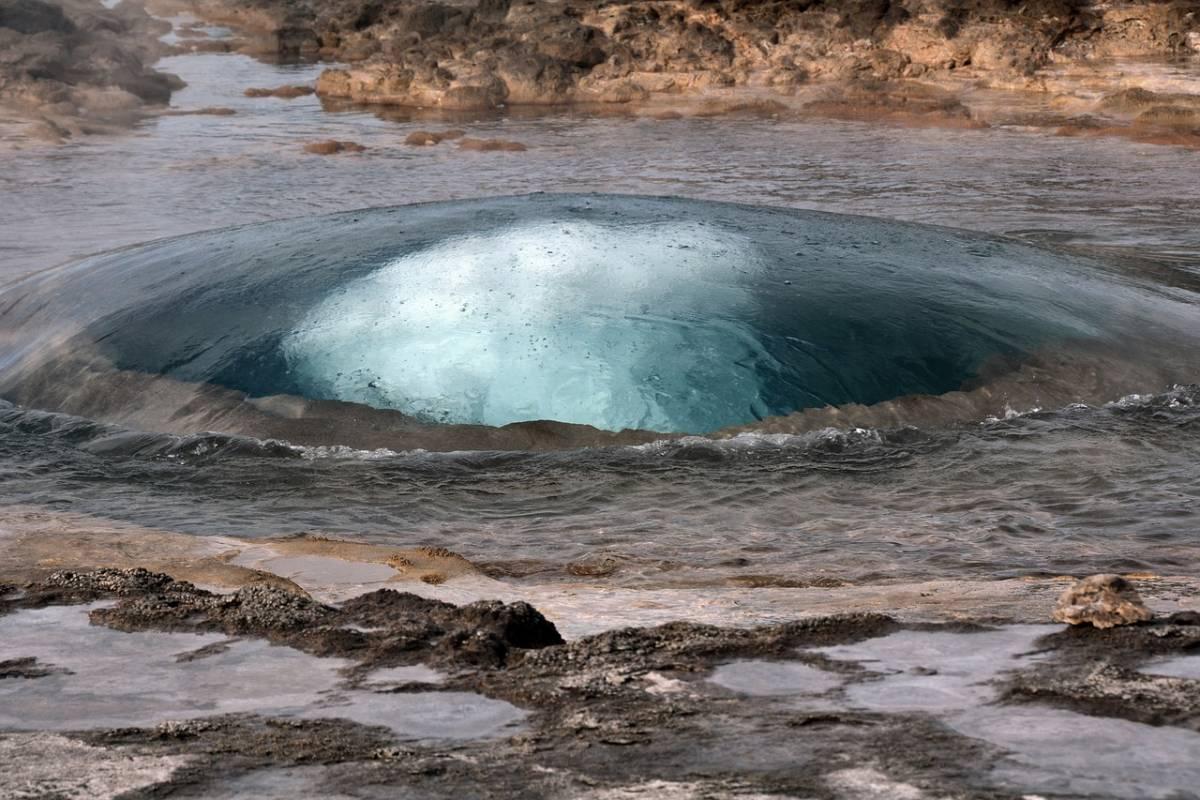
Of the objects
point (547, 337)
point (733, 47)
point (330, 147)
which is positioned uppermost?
point (733, 47)

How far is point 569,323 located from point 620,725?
319cm

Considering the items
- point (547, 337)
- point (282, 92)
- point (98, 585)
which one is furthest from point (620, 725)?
point (282, 92)

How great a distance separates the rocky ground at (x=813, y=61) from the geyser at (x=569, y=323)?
39.5 ft

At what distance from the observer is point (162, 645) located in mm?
3518

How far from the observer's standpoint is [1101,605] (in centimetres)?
331

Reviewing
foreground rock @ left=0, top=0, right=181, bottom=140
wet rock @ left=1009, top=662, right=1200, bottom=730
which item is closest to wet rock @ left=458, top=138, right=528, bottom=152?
foreground rock @ left=0, top=0, right=181, bottom=140

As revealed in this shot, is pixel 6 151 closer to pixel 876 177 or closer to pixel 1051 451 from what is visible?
pixel 876 177

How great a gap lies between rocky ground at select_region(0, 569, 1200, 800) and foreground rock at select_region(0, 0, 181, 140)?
18.2 m

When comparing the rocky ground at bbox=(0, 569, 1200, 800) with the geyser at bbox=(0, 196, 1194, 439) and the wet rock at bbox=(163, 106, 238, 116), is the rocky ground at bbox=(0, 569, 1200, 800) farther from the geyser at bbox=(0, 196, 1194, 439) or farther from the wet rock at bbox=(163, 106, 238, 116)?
the wet rock at bbox=(163, 106, 238, 116)

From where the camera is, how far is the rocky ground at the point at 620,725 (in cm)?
249

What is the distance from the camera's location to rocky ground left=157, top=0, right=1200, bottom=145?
20.0 meters

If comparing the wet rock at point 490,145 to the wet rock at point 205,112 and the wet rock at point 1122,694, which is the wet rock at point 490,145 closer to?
the wet rock at point 205,112

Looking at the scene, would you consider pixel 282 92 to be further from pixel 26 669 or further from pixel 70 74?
pixel 26 669

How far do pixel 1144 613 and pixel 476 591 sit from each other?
1920 mm
